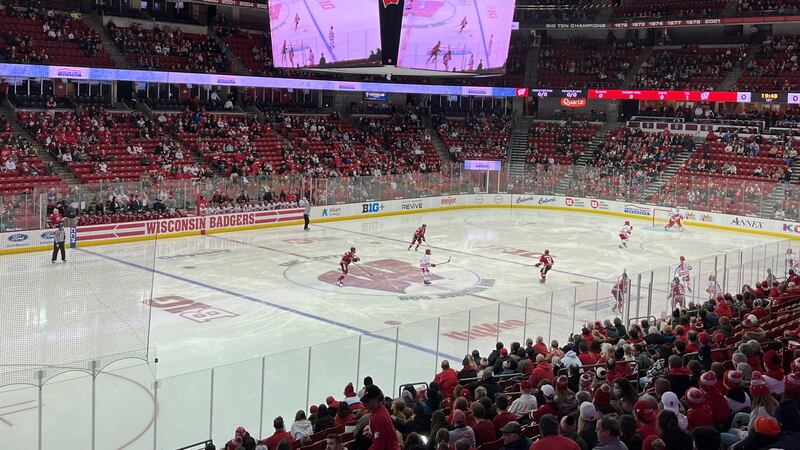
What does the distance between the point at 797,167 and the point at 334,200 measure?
20998 mm

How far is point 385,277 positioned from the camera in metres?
23.4

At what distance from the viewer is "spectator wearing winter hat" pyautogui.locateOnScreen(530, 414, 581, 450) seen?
5578 millimetres

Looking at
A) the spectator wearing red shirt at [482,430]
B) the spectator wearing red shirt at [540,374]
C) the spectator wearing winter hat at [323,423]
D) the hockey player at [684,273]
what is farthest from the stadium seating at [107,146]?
the spectator wearing red shirt at [482,430]

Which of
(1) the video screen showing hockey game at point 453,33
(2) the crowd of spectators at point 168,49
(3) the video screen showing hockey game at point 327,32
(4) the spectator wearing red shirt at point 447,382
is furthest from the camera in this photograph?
(2) the crowd of spectators at point 168,49

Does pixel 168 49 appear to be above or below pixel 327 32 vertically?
above

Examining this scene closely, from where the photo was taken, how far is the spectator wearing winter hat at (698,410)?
6945 mm

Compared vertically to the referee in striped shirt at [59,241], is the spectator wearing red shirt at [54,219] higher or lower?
higher

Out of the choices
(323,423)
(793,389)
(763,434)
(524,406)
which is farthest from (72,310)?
(763,434)

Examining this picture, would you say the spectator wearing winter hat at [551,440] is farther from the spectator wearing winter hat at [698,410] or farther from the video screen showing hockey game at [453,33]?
the video screen showing hockey game at [453,33]

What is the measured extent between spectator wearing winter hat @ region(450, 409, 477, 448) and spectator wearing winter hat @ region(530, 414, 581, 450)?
119 cm

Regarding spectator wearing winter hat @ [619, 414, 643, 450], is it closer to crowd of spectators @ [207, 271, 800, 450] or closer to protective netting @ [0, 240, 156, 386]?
Result: crowd of spectators @ [207, 271, 800, 450]

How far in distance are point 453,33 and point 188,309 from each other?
1392 centimetres

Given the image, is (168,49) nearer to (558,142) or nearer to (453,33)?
(453,33)

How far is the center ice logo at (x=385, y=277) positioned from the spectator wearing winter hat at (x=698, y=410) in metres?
14.8
